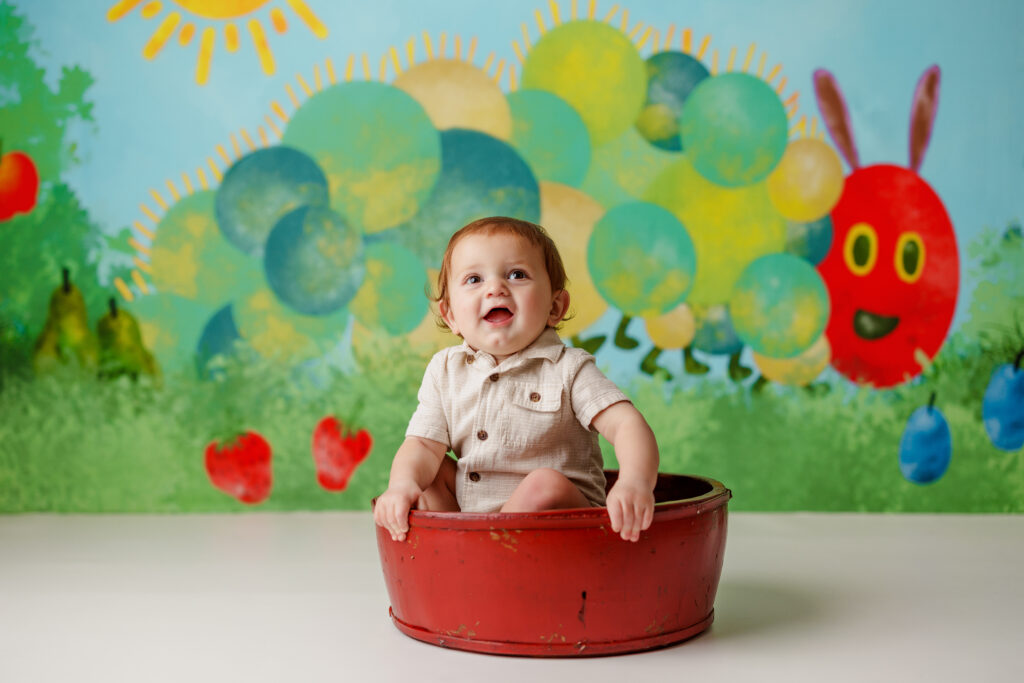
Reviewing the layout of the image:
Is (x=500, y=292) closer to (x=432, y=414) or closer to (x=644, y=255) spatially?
(x=432, y=414)

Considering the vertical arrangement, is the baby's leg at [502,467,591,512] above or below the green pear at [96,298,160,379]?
below

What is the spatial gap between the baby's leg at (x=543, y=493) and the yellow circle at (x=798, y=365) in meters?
1.17

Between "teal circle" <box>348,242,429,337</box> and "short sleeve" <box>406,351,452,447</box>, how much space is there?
90cm

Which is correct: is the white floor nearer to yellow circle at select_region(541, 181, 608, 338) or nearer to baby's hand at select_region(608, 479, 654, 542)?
baby's hand at select_region(608, 479, 654, 542)

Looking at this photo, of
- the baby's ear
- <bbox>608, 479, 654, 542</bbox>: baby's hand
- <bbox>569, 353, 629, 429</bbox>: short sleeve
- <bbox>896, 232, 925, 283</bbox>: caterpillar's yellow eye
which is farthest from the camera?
<bbox>896, 232, 925, 283</bbox>: caterpillar's yellow eye

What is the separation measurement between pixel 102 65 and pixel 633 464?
1800 mm

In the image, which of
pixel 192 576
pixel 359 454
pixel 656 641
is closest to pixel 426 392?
pixel 656 641

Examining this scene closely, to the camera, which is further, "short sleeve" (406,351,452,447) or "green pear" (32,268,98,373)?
"green pear" (32,268,98,373)

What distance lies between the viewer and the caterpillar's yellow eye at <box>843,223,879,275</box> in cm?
229

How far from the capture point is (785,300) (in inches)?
90.4

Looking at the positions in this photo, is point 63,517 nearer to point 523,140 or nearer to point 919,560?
point 523,140

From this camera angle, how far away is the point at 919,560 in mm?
1772

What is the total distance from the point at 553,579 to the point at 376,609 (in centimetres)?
40

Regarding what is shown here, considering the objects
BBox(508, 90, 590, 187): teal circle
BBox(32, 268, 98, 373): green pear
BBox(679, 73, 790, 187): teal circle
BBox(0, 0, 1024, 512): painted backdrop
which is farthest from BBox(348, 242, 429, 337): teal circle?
BBox(679, 73, 790, 187): teal circle
